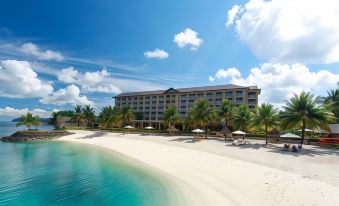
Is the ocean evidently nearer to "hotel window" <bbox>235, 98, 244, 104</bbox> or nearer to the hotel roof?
"hotel window" <bbox>235, 98, 244, 104</bbox>

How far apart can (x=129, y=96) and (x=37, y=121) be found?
47.9 meters

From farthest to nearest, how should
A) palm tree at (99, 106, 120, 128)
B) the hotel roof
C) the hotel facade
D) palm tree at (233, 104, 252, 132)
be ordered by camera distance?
the hotel roof
the hotel facade
palm tree at (99, 106, 120, 128)
palm tree at (233, 104, 252, 132)

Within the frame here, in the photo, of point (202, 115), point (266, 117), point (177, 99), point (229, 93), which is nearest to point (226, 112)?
point (202, 115)

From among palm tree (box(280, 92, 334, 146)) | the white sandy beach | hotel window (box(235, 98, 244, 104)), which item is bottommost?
the white sandy beach

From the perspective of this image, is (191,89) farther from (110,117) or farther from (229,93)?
(110,117)

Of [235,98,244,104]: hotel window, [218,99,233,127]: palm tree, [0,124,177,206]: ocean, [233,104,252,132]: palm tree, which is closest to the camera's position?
[0,124,177,206]: ocean

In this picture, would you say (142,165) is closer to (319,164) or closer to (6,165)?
(6,165)

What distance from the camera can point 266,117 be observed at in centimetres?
3516

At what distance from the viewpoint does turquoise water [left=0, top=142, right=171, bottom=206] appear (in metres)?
12.3

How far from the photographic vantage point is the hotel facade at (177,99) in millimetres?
74000

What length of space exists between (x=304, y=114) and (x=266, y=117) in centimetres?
582

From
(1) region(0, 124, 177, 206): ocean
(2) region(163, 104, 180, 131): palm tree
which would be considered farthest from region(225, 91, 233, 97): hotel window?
(1) region(0, 124, 177, 206): ocean

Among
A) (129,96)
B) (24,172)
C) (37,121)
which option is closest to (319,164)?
(24,172)

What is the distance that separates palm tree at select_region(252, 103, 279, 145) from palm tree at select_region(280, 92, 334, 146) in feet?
8.06
